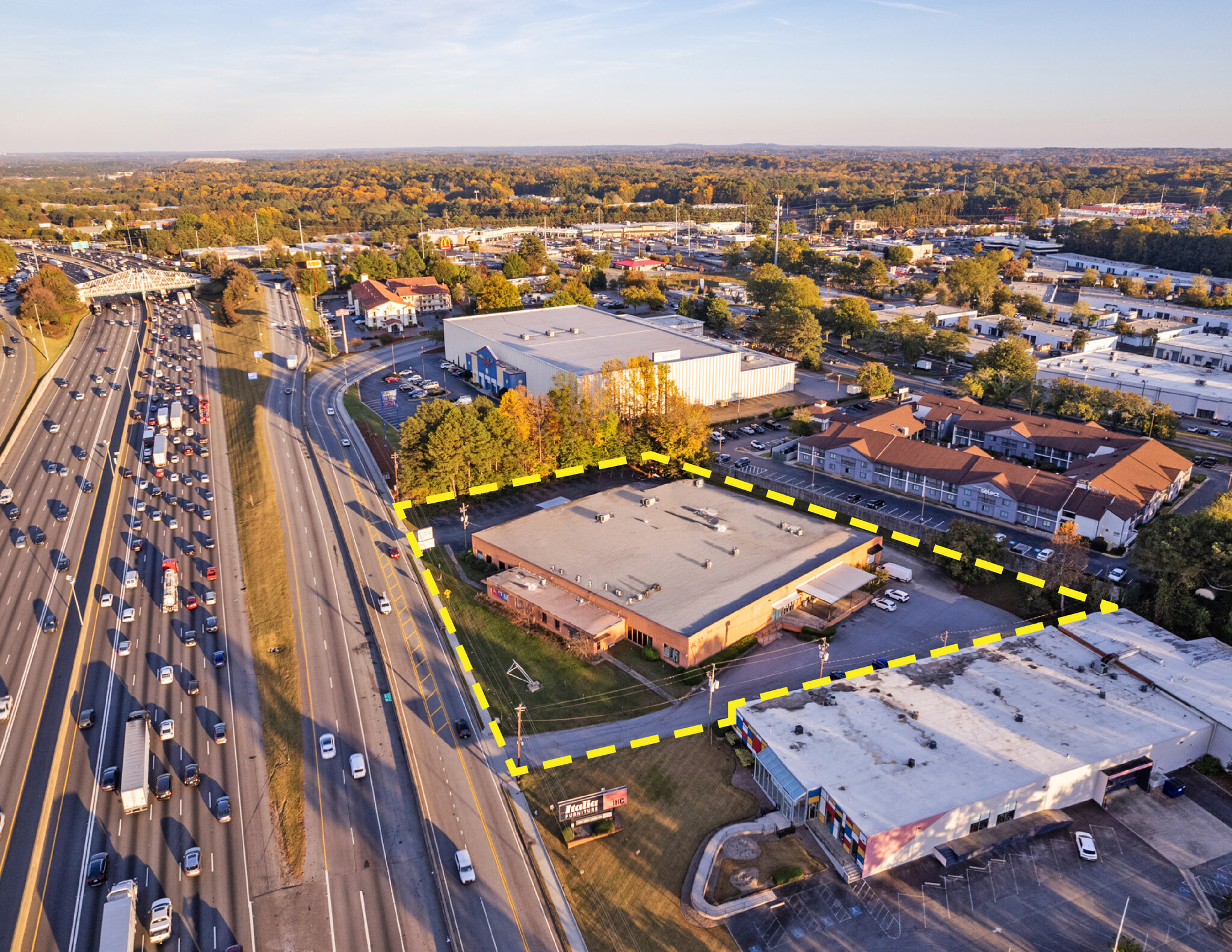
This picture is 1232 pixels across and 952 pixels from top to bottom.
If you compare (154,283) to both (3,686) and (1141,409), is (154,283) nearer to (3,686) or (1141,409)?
(3,686)

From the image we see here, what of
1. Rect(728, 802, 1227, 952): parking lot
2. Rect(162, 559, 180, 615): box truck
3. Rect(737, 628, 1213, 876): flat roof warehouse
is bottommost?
Rect(728, 802, 1227, 952): parking lot

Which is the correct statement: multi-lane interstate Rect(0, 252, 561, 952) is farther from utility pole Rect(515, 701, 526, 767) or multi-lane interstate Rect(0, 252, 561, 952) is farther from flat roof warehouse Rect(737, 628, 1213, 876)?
flat roof warehouse Rect(737, 628, 1213, 876)

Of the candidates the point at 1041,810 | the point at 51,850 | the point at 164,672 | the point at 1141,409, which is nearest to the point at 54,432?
the point at 164,672

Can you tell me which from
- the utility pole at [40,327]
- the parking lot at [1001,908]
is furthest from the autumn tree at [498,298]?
the parking lot at [1001,908]

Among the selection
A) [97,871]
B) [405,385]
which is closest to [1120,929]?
[97,871]

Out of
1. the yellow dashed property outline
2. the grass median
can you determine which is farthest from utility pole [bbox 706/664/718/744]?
the grass median

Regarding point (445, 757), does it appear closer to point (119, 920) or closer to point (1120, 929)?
point (119, 920)
